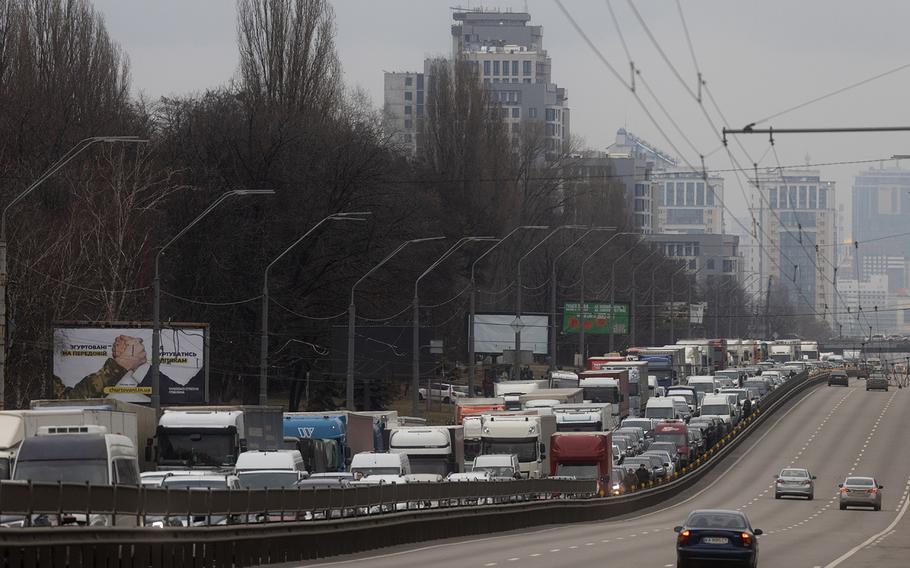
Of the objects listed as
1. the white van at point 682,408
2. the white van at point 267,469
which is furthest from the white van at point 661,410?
the white van at point 267,469

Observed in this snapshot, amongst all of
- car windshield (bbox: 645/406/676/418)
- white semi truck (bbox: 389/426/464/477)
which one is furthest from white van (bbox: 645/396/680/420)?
white semi truck (bbox: 389/426/464/477)

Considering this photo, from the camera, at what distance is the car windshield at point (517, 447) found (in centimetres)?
5753

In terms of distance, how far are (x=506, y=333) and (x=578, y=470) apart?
49.4 meters

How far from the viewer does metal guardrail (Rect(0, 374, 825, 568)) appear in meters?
21.1

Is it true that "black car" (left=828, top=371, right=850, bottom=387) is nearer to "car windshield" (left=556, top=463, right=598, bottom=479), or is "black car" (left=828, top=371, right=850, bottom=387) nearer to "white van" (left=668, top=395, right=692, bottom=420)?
"white van" (left=668, top=395, right=692, bottom=420)

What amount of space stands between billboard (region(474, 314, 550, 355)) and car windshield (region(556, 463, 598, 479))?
159 feet

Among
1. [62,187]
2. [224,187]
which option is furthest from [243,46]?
[62,187]

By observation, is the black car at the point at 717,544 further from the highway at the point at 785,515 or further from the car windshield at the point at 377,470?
the car windshield at the point at 377,470

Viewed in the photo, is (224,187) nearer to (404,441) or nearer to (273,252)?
(273,252)

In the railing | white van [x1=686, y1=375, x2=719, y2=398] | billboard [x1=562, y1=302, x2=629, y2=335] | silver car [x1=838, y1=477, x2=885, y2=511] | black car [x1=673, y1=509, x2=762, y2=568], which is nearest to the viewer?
the railing

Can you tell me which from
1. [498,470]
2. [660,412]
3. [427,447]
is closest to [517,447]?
[498,470]

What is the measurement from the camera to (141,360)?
63.6m

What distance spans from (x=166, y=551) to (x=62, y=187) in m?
57.5

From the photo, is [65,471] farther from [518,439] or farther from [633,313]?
[633,313]
